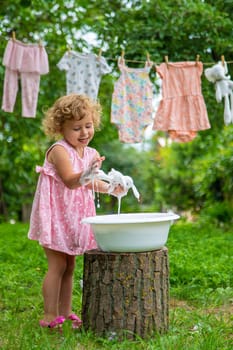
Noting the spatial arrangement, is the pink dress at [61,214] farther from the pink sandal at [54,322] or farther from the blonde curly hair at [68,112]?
the pink sandal at [54,322]

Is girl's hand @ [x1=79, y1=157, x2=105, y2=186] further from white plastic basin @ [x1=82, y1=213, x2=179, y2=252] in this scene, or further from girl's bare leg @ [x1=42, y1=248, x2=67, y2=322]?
girl's bare leg @ [x1=42, y1=248, x2=67, y2=322]

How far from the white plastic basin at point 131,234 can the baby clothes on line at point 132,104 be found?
297cm

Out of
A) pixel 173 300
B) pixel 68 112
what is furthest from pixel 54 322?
pixel 68 112

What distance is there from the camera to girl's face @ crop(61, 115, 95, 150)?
279cm

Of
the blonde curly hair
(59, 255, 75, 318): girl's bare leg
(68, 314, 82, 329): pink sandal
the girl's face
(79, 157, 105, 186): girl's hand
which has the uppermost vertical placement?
the blonde curly hair

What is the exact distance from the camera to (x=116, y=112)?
543 cm

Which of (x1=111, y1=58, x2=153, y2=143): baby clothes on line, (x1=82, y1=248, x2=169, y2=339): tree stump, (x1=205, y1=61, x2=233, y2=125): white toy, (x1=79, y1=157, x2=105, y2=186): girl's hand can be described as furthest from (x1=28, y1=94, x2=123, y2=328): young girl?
(x1=111, y1=58, x2=153, y2=143): baby clothes on line

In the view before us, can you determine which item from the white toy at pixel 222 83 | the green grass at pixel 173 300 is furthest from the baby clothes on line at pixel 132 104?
the green grass at pixel 173 300

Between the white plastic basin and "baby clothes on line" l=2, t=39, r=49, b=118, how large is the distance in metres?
2.99

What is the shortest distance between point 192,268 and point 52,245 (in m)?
1.34

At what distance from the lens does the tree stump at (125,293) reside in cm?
250

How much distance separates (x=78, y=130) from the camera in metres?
2.80

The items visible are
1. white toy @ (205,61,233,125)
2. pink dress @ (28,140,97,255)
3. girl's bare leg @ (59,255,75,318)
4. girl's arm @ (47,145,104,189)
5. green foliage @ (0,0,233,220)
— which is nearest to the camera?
girl's arm @ (47,145,104,189)

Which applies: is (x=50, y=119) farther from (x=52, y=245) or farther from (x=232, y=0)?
(x=232, y=0)
